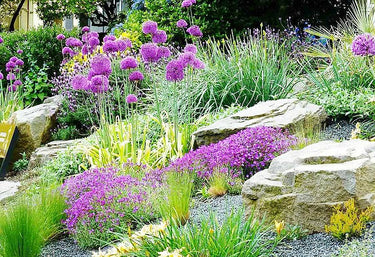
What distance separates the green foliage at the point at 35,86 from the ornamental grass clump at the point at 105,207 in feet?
19.9

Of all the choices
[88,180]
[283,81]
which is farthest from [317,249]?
[283,81]

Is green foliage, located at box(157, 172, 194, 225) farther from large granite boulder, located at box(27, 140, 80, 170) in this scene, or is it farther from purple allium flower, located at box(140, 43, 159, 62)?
large granite boulder, located at box(27, 140, 80, 170)

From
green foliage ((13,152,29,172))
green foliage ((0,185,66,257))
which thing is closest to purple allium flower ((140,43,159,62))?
green foliage ((0,185,66,257))

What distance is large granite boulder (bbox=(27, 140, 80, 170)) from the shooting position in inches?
310

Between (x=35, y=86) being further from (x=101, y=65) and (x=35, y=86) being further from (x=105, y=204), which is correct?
(x=105, y=204)

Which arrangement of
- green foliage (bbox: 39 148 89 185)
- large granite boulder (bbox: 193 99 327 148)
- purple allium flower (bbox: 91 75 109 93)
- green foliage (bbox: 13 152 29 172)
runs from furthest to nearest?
1. green foliage (bbox: 13 152 29 172)
2. green foliage (bbox: 39 148 89 185)
3. large granite boulder (bbox: 193 99 327 148)
4. purple allium flower (bbox: 91 75 109 93)

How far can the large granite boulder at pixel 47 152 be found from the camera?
788cm

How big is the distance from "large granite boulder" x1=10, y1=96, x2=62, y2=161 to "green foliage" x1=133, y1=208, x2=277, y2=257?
5.63m

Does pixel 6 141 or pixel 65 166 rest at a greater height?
pixel 6 141

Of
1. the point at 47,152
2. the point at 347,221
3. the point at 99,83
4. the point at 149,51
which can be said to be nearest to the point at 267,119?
the point at 149,51

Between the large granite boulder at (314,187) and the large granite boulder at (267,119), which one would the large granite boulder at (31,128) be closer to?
the large granite boulder at (267,119)

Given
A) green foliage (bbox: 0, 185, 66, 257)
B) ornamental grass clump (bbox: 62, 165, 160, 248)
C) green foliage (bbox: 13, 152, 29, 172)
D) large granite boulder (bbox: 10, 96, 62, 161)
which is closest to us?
green foliage (bbox: 0, 185, 66, 257)

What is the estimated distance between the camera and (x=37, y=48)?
11.9 metres

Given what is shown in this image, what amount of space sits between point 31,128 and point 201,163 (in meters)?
4.11
